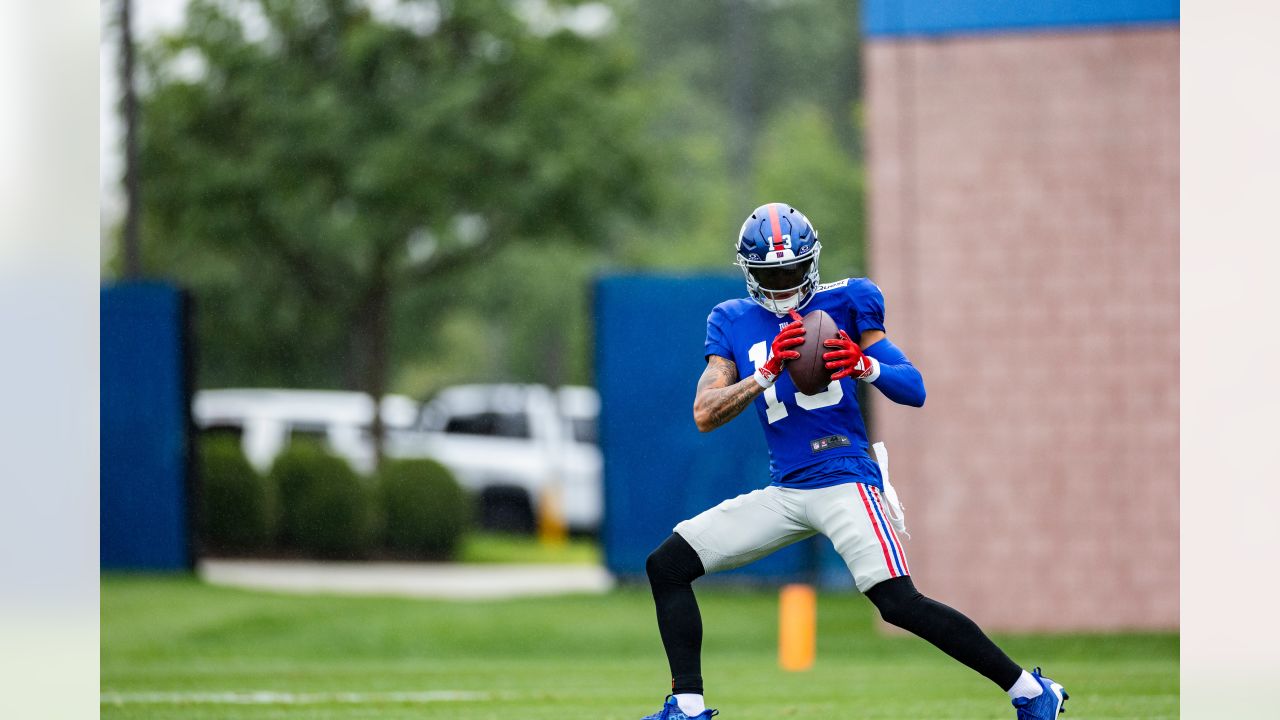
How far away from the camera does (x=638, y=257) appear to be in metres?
29.4

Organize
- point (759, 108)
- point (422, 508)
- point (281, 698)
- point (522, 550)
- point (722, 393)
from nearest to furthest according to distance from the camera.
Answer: point (722, 393) → point (281, 698) → point (422, 508) → point (522, 550) → point (759, 108)

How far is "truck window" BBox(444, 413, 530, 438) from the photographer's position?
20.9m

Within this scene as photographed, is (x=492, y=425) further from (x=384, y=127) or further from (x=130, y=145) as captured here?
(x=130, y=145)

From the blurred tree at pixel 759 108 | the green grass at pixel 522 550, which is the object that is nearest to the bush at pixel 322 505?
the green grass at pixel 522 550

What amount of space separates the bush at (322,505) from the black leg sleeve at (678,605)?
11970mm

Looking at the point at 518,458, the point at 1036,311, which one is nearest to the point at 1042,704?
the point at 1036,311

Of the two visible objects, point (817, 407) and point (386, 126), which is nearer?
point (817, 407)

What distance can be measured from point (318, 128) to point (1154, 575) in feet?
36.8

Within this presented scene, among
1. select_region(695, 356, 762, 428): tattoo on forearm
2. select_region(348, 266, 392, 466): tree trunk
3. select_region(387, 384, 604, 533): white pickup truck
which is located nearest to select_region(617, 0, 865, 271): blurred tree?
select_region(387, 384, 604, 533): white pickup truck

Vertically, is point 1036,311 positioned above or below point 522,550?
above

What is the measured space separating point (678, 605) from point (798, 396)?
0.83 m

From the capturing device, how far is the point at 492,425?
69.1 ft
